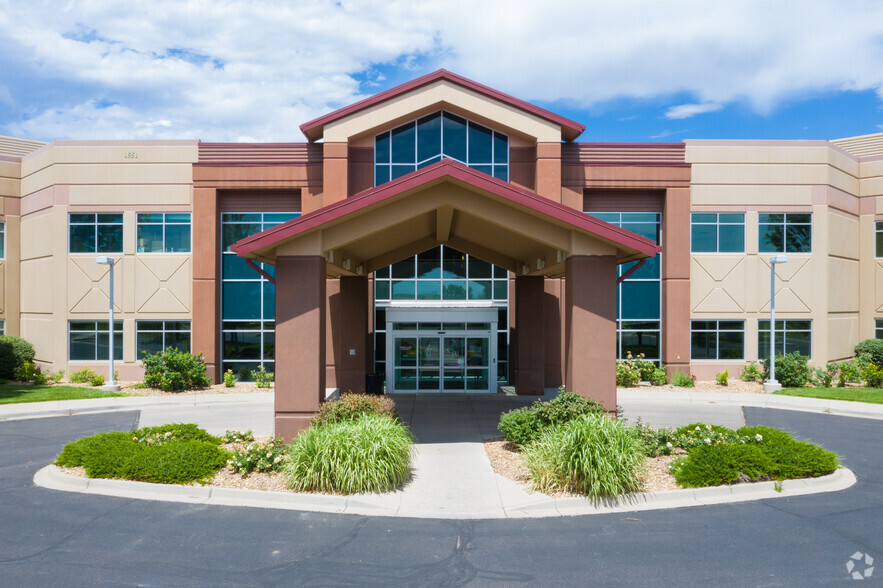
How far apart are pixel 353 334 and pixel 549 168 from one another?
31.2 ft

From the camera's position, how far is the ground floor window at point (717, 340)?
76.5 feet

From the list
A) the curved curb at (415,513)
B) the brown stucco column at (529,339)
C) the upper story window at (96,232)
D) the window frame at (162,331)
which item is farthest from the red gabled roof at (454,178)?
the upper story window at (96,232)

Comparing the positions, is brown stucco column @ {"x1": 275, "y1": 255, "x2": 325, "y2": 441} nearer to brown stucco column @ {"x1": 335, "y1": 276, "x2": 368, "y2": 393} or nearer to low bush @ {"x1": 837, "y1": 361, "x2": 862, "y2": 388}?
brown stucco column @ {"x1": 335, "y1": 276, "x2": 368, "y2": 393}

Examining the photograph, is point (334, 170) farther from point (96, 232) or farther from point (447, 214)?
point (96, 232)

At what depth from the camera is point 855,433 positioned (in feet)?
44.4

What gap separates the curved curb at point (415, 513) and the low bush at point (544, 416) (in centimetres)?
232

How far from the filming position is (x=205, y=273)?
73.9ft

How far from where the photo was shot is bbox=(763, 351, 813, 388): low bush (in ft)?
68.7

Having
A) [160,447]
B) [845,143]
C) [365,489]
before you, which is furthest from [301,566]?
[845,143]

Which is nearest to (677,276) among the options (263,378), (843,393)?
(843,393)

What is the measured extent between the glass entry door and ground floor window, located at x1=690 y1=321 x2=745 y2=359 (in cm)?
932

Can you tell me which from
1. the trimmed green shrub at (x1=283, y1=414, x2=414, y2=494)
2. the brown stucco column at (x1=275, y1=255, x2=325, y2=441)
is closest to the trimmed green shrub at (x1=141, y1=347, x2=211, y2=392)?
the brown stucco column at (x1=275, y1=255, x2=325, y2=441)

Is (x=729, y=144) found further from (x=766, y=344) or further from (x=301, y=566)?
(x=301, y=566)

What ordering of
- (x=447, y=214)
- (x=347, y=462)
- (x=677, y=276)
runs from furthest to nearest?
(x=677, y=276) < (x=447, y=214) < (x=347, y=462)
